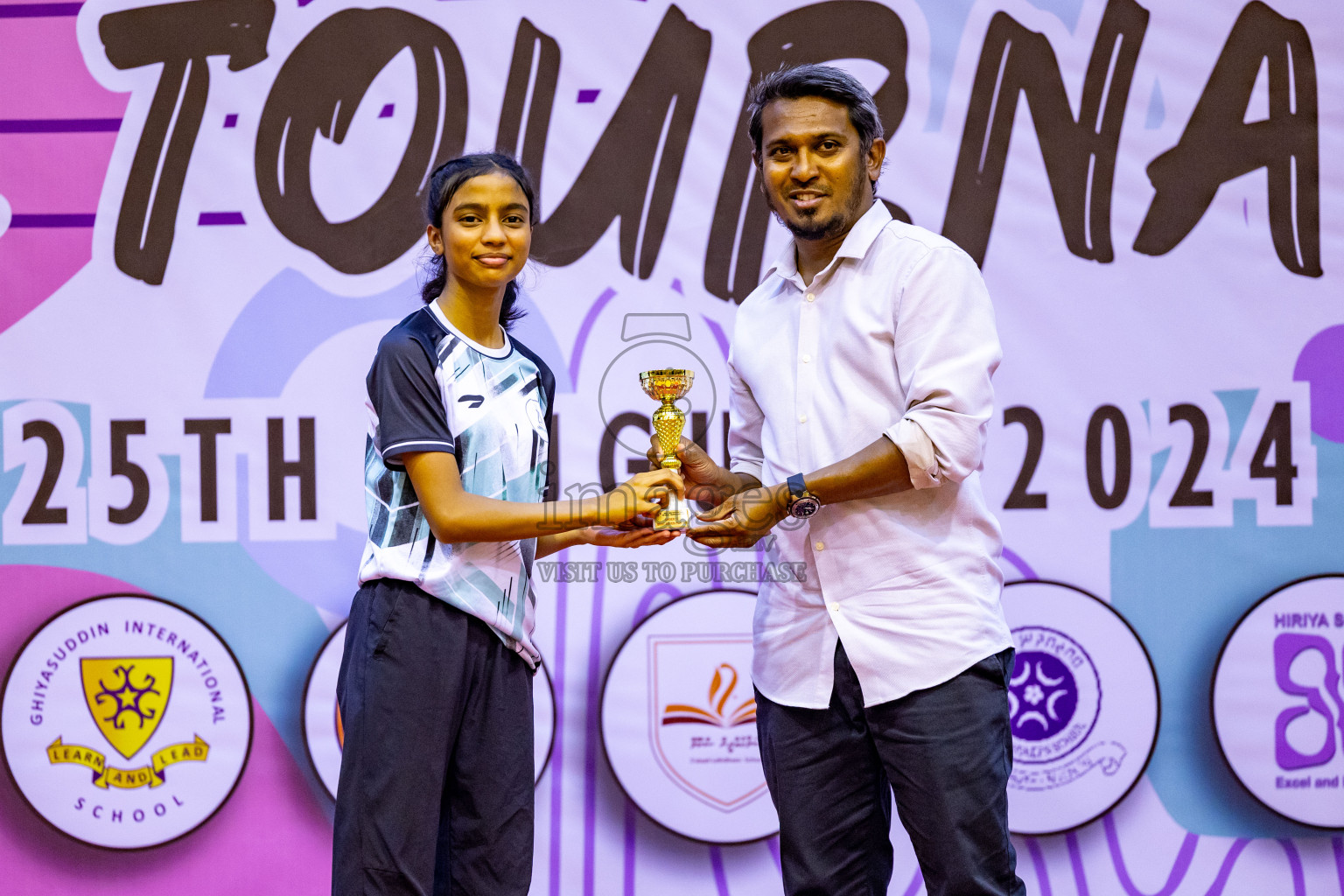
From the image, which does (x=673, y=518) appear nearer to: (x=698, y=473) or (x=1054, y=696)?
(x=698, y=473)

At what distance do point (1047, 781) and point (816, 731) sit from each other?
1461 mm

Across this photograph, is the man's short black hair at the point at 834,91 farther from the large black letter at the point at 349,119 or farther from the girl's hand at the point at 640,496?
the large black letter at the point at 349,119

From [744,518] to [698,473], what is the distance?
26cm

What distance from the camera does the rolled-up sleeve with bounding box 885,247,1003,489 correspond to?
1.90 metres

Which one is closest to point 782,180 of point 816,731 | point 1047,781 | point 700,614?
point 816,731

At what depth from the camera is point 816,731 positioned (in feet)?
A: 6.69

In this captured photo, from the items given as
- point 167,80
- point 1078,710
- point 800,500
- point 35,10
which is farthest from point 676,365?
point 35,10

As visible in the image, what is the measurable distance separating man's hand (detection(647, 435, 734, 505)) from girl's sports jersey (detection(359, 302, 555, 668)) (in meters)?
0.31

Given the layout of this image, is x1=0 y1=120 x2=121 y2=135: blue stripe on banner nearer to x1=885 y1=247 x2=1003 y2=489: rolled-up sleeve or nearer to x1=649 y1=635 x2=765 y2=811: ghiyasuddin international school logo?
x1=649 y1=635 x2=765 y2=811: ghiyasuddin international school logo

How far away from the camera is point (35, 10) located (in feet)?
10.4

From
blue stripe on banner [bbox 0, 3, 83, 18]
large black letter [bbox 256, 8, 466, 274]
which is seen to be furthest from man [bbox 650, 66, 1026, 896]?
blue stripe on banner [bbox 0, 3, 83, 18]

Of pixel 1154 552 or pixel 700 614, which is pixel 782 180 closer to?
pixel 700 614

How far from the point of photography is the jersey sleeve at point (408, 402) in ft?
6.12

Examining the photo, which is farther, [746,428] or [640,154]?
[640,154]
